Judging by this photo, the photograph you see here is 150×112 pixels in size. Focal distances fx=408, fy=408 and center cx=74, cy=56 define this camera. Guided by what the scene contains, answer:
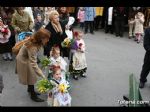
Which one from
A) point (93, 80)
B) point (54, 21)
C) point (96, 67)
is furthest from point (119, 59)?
point (54, 21)

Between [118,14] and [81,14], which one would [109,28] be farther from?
[81,14]

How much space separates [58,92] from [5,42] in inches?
120

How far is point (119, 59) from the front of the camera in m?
11.2

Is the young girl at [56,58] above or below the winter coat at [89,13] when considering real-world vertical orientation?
below

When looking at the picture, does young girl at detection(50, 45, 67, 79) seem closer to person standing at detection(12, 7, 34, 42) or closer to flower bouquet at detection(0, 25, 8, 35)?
person standing at detection(12, 7, 34, 42)

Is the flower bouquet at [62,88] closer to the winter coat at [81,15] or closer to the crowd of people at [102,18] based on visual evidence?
the crowd of people at [102,18]

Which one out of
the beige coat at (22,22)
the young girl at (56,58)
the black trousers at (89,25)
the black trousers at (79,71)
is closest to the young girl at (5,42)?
the beige coat at (22,22)

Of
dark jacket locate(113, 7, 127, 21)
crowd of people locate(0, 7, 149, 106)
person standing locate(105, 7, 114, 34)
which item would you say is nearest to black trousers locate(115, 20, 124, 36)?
crowd of people locate(0, 7, 149, 106)

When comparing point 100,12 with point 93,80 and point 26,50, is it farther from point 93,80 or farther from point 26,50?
point 26,50

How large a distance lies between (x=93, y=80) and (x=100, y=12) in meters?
4.63

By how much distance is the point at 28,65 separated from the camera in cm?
812

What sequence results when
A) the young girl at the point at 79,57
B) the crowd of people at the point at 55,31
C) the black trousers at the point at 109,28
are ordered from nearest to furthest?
the crowd of people at the point at 55,31 → the young girl at the point at 79,57 → the black trousers at the point at 109,28

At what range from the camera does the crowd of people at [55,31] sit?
8.09m

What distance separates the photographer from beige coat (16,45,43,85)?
7.99 meters
